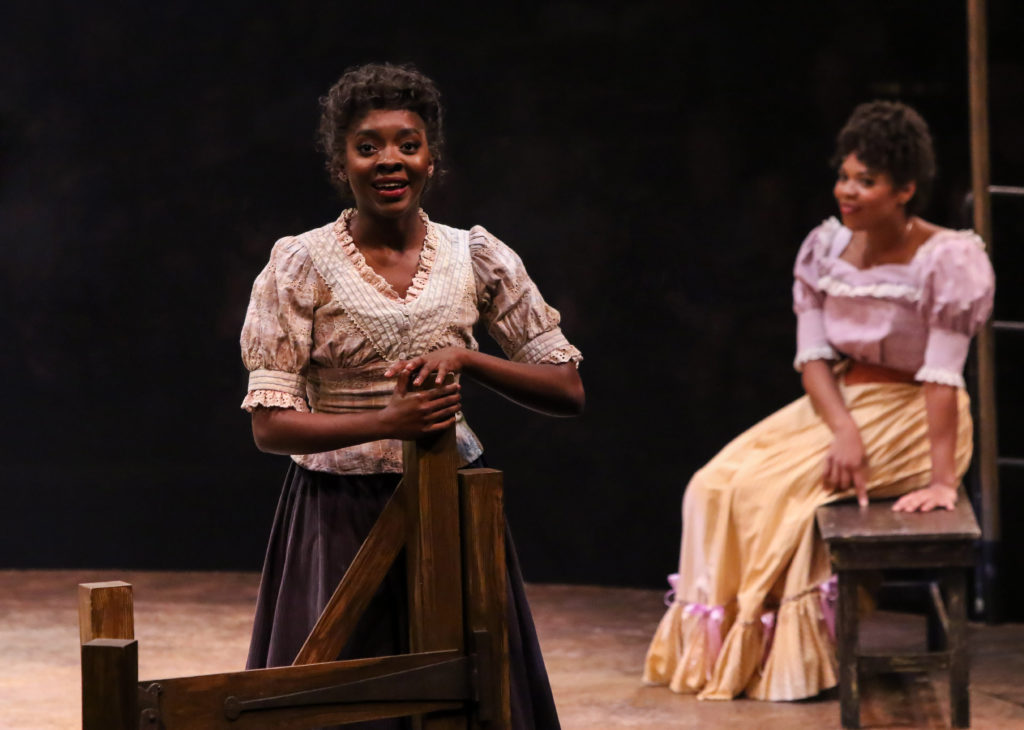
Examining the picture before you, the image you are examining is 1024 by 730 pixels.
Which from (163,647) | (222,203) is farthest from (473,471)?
(222,203)

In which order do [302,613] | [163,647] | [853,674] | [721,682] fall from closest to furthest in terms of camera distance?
[302,613] → [853,674] → [721,682] → [163,647]

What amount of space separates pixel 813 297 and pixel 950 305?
16.5 inches

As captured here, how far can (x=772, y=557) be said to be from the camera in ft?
13.6

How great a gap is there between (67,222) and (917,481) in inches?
129

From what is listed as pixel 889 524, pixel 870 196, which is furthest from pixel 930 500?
pixel 870 196

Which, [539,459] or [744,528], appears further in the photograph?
[539,459]

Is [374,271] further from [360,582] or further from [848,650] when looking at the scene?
[848,650]

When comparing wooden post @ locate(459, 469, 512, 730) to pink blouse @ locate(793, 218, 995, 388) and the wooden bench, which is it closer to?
the wooden bench

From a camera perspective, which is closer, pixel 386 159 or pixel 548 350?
pixel 386 159

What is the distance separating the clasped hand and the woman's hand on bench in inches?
84.1

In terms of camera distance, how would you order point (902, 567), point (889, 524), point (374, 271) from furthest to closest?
1. point (889, 524)
2. point (902, 567)
3. point (374, 271)

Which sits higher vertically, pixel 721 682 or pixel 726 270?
pixel 726 270

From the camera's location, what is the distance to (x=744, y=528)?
422cm

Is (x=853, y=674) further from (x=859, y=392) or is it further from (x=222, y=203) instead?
(x=222, y=203)
